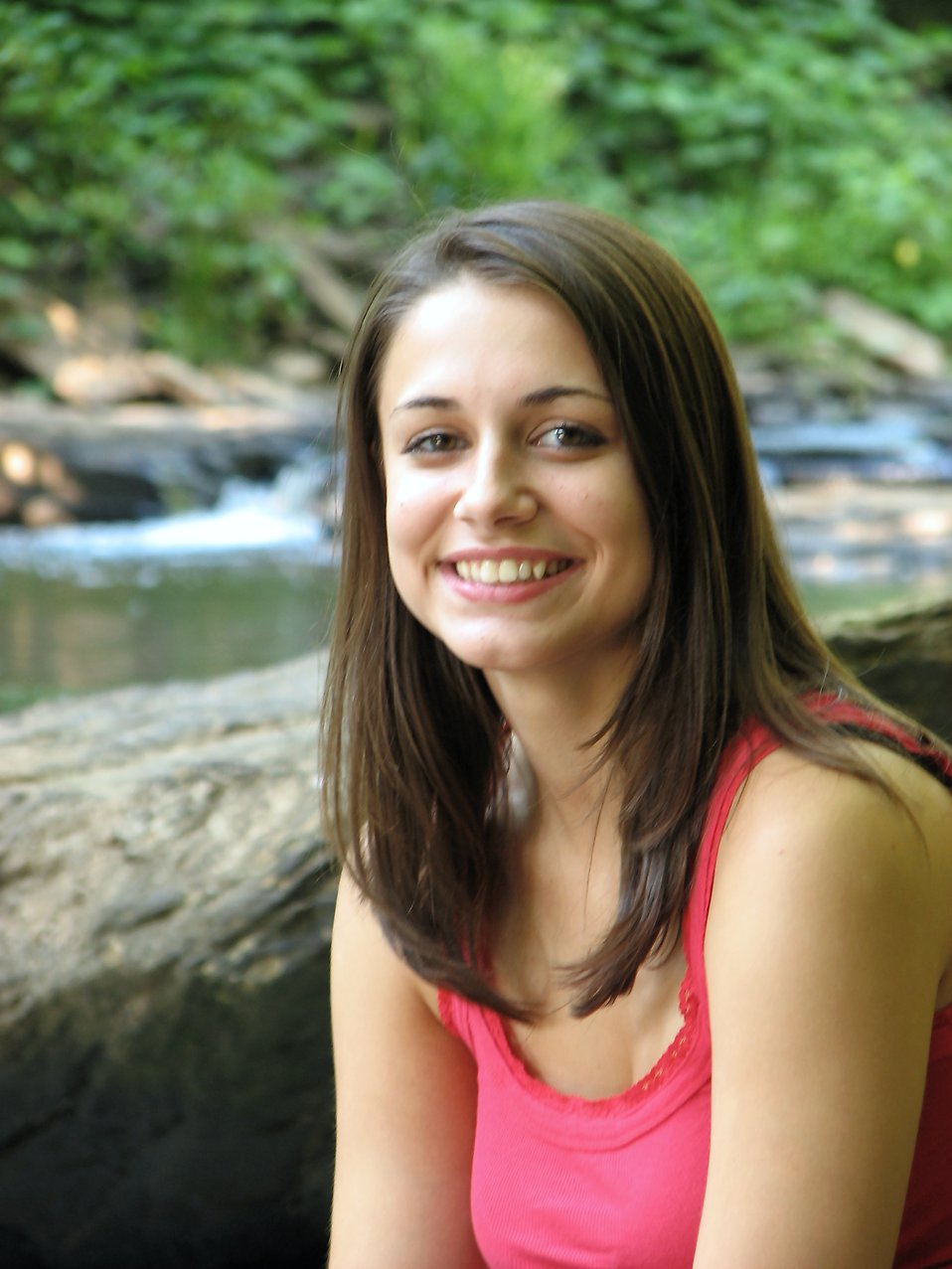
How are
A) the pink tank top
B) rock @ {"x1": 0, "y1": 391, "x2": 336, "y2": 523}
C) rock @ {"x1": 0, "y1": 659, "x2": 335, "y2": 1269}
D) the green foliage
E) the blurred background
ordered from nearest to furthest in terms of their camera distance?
the pink tank top, rock @ {"x1": 0, "y1": 659, "x2": 335, "y2": 1269}, the blurred background, rock @ {"x1": 0, "y1": 391, "x2": 336, "y2": 523}, the green foliage

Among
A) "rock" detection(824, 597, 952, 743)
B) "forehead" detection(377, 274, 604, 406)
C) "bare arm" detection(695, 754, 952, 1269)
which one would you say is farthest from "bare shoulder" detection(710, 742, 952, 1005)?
"rock" detection(824, 597, 952, 743)

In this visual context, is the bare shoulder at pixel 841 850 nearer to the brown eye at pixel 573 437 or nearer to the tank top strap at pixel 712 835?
the tank top strap at pixel 712 835

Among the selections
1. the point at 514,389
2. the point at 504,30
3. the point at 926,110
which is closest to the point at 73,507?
the point at 514,389

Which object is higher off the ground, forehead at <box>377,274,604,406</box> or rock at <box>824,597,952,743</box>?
forehead at <box>377,274,604,406</box>

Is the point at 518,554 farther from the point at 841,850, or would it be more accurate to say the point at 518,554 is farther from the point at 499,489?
the point at 841,850

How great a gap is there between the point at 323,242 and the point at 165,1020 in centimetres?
925

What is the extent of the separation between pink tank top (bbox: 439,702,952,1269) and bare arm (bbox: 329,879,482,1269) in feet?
0.47

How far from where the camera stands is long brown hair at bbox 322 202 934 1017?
1.26m

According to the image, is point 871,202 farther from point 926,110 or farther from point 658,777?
point 658,777

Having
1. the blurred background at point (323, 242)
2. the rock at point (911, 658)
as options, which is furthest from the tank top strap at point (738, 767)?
the blurred background at point (323, 242)

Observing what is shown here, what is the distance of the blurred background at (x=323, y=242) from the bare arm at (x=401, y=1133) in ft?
6.70

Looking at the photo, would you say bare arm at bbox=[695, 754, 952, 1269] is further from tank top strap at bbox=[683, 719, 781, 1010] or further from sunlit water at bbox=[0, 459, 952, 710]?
sunlit water at bbox=[0, 459, 952, 710]

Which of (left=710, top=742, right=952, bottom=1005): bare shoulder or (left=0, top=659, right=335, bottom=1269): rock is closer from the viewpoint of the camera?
(left=710, top=742, right=952, bottom=1005): bare shoulder

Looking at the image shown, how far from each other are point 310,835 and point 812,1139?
956 millimetres
